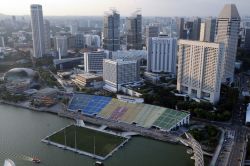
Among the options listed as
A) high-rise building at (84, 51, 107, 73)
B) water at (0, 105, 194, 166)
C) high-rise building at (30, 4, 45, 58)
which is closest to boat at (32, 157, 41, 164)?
water at (0, 105, 194, 166)

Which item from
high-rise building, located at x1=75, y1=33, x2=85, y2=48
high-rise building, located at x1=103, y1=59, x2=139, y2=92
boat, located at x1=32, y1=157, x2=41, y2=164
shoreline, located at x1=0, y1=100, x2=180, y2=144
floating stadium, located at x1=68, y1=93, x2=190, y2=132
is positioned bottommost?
boat, located at x1=32, y1=157, x2=41, y2=164

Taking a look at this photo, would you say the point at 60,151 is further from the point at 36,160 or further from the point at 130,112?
the point at 130,112

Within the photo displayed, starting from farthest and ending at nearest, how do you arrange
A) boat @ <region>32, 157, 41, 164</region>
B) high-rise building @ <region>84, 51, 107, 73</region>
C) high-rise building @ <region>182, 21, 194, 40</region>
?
high-rise building @ <region>182, 21, 194, 40</region> → high-rise building @ <region>84, 51, 107, 73</region> → boat @ <region>32, 157, 41, 164</region>

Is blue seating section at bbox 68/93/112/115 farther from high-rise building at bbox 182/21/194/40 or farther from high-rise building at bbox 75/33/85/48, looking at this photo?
high-rise building at bbox 182/21/194/40

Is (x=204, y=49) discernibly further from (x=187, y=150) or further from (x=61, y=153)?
(x=61, y=153)

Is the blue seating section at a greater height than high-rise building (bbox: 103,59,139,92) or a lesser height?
lesser

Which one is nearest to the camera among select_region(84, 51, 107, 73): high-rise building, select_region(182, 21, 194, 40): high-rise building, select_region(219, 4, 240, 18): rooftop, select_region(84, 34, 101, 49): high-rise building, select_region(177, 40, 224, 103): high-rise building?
select_region(177, 40, 224, 103): high-rise building

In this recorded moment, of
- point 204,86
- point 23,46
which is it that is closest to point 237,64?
point 204,86
